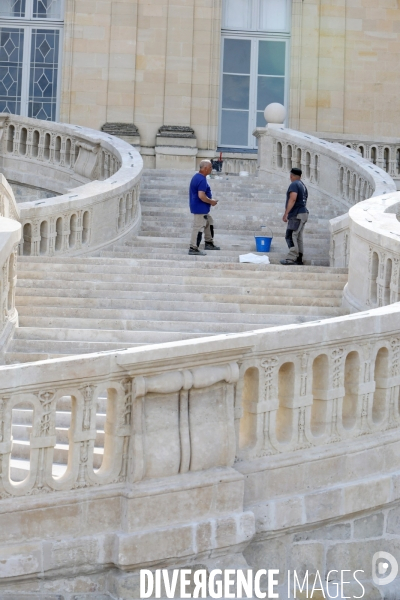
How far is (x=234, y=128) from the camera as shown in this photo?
22672 millimetres

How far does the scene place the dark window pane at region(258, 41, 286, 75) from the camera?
22.9 meters

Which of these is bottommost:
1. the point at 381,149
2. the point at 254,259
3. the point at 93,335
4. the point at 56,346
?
the point at 56,346

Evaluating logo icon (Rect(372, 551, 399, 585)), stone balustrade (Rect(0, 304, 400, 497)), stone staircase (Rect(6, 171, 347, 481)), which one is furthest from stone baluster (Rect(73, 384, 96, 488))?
logo icon (Rect(372, 551, 399, 585))

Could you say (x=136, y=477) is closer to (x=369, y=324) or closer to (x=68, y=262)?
(x=369, y=324)

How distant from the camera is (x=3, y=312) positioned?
9.27 metres

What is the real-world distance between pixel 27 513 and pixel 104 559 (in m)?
0.53

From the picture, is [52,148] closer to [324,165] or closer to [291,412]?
[324,165]

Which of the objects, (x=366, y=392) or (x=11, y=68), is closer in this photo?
(x=366, y=392)

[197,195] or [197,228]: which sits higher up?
[197,195]

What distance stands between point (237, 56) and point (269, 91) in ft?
3.27

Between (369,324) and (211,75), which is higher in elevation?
(211,75)

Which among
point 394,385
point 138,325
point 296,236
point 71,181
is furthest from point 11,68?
point 394,385

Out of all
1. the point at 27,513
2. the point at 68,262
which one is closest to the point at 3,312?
the point at 68,262

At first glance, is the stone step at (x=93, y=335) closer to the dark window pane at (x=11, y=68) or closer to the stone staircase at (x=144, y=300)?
the stone staircase at (x=144, y=300)
